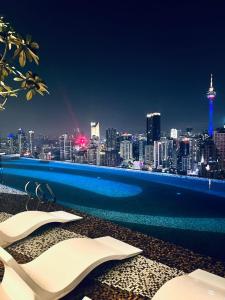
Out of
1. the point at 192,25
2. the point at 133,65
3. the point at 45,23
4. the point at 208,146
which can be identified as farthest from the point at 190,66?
the point at 45,23

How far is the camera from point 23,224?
5422mm

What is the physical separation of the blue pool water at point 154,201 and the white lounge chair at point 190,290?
2447mm

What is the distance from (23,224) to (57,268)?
6.36ft

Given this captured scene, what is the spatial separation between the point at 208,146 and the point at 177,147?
3.47 m

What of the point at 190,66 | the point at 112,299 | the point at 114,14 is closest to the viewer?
the point at 112,299

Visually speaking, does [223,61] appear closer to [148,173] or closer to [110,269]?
[148,173]

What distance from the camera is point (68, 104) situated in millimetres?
26719

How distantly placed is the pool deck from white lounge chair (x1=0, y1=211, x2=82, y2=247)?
0.38 ft

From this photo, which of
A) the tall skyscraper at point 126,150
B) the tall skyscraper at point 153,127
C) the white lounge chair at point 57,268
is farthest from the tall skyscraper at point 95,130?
the white lounge chair at point 57,268

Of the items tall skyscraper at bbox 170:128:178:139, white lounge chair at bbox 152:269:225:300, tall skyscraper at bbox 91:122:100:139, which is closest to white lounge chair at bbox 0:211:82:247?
white lounge chair at bbox 152:269:225:300

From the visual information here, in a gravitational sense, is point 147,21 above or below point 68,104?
above

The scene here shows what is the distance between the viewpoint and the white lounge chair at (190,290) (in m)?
2.95

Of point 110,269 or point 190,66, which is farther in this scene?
point 190,66

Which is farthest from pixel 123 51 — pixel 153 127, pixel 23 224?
pixel 23 224
